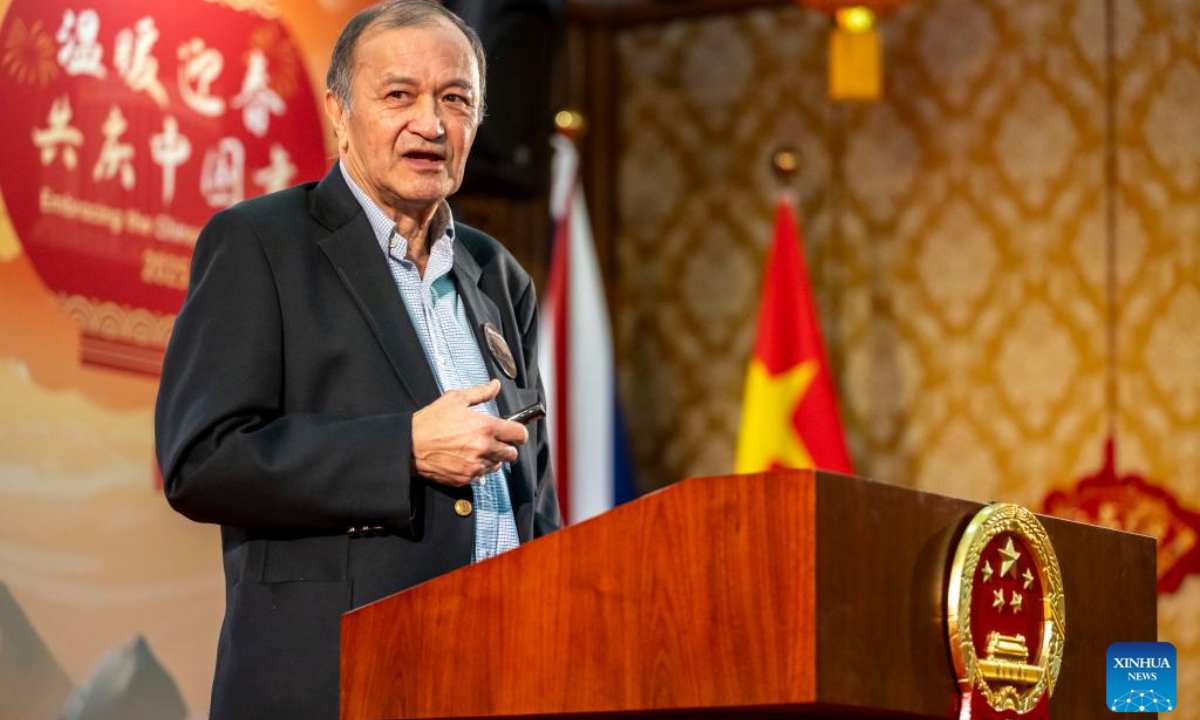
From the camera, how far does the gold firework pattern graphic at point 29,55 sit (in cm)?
286

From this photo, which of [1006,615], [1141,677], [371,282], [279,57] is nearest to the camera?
[1006,615]

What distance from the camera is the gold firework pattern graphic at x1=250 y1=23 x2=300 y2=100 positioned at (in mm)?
3467

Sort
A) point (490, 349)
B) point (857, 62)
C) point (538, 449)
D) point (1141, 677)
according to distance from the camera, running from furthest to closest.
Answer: point (857, 62) < point (538, 449) < point (490, 349) < point (1141, 677)

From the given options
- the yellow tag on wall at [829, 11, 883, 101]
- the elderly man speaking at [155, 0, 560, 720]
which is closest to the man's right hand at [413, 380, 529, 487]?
the elderly man speaking at [155, 0, 560, 720]

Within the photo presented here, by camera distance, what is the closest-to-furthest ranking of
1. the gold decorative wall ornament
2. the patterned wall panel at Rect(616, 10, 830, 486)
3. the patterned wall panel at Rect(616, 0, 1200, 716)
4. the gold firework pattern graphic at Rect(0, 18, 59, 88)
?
the gold firework pattern graphic at Rect(0, 18, 59, 88)
the gold decorative wall ornament
the patterned wall panel at Rect(616, 0, 1200, 716)
the patterned wall panel at Rect(616, 10, 830, 486)

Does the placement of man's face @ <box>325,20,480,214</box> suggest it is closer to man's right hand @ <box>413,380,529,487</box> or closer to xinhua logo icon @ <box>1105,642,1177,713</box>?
man's right hand @ <box>413,380,529,487</box>

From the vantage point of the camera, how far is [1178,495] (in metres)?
4.75

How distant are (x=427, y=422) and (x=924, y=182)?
366cm

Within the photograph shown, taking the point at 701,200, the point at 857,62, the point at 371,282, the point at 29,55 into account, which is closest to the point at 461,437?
the point at 371,282

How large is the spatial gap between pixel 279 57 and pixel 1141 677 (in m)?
2.27

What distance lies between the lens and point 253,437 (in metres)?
1.83

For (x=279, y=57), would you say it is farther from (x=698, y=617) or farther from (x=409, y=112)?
(x=698, y=617)

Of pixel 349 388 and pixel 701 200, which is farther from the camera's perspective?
pixel 701 200

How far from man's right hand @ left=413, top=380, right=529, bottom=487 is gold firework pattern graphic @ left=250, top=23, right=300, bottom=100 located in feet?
6.04
